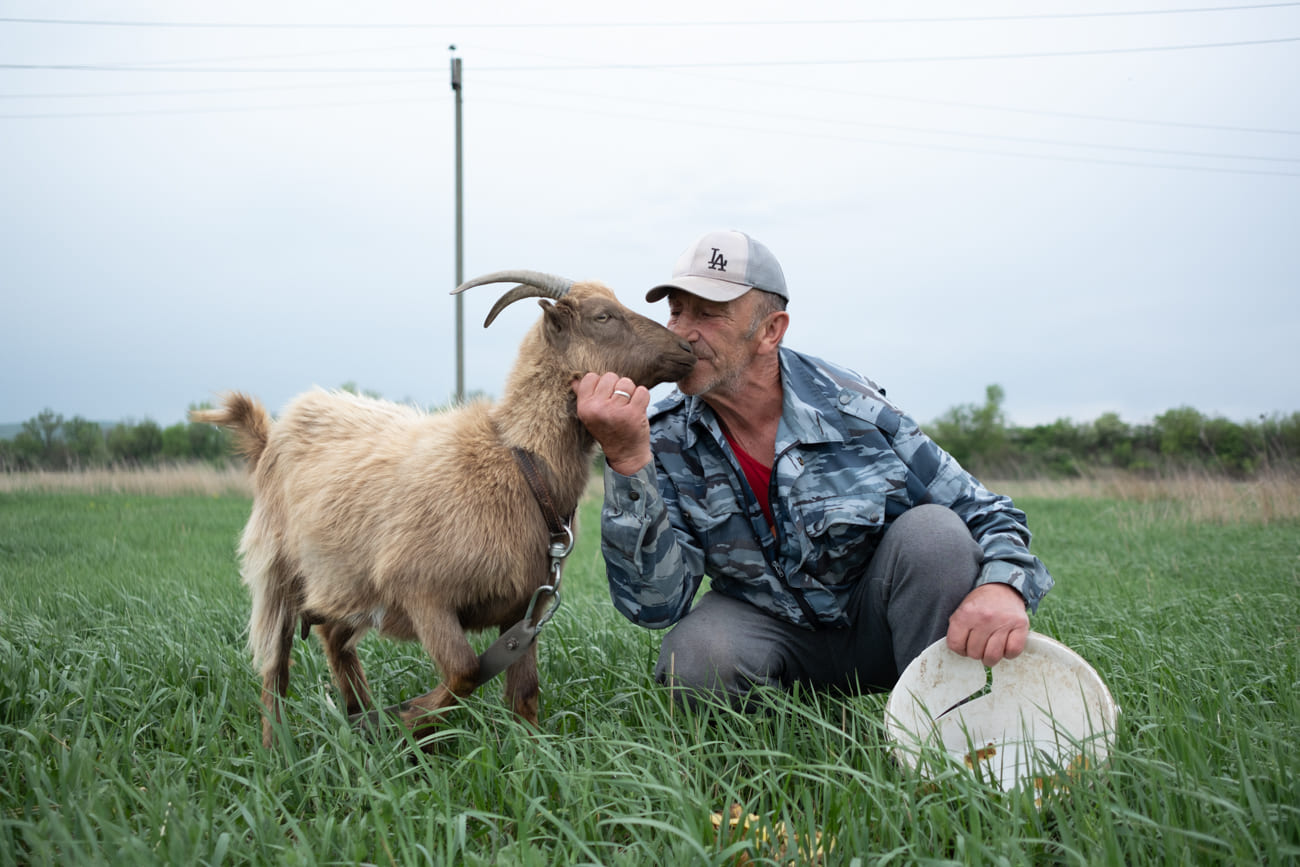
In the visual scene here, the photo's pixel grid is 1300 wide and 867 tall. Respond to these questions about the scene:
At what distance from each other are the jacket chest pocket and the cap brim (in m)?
0.87

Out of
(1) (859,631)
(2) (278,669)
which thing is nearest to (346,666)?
(2) (278,669)

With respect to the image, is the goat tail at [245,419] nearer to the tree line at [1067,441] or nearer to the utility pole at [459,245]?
the utility pole at [459,245]

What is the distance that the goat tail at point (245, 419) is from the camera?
13.5 ft

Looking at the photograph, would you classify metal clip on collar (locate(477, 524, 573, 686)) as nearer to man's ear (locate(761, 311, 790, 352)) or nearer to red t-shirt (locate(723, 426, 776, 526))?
red t-shirt (locate(723, 426, 776, 526))

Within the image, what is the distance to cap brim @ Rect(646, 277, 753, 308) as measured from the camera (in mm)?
3283

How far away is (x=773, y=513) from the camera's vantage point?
3400 mm

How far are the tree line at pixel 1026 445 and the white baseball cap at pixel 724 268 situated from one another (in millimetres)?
2145

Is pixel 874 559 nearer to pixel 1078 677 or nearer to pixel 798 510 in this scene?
pixel 798 510

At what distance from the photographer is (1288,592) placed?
5.72m

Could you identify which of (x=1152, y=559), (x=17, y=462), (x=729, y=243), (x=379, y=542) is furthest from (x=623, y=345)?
(x=17, y=462)

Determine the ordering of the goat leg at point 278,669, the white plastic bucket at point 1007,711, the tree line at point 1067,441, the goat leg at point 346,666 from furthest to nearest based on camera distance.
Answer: the tree line at point 1067,441 < the goat leg at point 346,666 < the goat leg at point 278,669 < the white plastic bucket at point 1007,711

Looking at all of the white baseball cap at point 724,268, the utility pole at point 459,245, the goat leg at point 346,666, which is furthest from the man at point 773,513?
the utility pole at point 459,245

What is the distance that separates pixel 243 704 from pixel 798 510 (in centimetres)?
232

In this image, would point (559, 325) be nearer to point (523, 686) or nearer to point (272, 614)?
point (523, 686)
